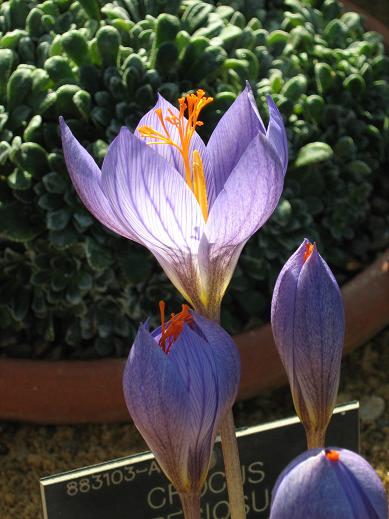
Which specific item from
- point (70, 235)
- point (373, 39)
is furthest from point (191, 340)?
point (373, 39)

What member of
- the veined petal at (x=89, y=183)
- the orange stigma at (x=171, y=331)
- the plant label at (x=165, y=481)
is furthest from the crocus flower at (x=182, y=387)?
the plant label at (x=165, y=481)

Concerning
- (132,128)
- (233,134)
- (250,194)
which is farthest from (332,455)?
(132,128)

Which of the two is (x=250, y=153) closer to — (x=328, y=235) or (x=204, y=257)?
(x=204, y=257)

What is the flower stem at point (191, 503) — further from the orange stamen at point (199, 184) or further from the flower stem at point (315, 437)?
the orange stamen at point (199, 184)

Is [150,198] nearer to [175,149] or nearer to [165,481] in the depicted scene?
[175,149]

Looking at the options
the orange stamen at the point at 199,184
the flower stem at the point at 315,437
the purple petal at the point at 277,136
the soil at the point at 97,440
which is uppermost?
the purple petal at the point at 277,136

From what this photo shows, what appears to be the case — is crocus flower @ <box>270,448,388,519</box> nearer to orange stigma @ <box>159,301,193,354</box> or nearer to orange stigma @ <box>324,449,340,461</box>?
orange stigma @ <box>324,449,340,461</box>
